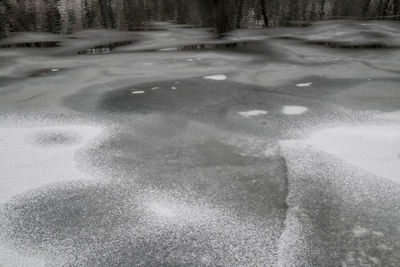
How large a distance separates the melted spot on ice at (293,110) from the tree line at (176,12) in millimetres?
6472

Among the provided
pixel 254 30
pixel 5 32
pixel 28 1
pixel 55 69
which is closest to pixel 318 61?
pixel 254 30

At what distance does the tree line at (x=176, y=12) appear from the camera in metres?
11.8

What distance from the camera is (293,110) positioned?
4.70 m

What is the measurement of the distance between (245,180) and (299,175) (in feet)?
1.59

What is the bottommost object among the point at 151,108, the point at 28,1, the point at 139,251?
the point at 139,251

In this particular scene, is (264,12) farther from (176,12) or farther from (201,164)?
(201,164)

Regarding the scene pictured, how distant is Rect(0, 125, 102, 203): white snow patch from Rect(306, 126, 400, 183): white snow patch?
2.39 metres

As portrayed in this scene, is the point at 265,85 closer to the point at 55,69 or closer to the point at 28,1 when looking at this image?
the point at 55,69

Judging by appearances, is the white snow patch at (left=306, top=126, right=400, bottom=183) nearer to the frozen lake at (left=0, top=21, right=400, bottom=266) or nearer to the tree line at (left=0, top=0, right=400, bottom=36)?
the frozen lake at (left=0, top=21, right=400, bottom=266)

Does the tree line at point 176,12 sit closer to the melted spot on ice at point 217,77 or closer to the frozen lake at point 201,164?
the melted spot on ice at point 217,77

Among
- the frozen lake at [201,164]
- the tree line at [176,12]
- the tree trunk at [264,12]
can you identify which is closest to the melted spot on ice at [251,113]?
the frozen lake at [201,164]

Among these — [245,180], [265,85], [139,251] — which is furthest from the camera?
[265,85]

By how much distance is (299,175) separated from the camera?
10.5 feet

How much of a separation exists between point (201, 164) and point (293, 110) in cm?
182
